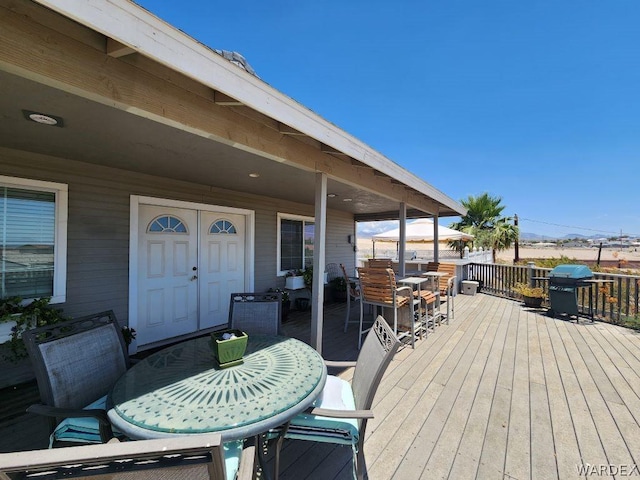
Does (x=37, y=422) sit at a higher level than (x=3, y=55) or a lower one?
lower

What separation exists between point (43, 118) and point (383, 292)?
12.2ft

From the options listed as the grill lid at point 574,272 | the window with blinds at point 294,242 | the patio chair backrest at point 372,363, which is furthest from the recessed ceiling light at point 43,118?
the grill lid at point 574,272

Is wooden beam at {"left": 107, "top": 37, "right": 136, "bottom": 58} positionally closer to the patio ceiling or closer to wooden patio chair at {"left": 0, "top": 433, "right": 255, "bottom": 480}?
the patio ceiling

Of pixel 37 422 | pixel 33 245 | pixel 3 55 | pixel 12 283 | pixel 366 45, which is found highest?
pixel 366 45

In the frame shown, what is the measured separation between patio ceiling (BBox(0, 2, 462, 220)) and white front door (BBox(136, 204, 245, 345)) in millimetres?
703

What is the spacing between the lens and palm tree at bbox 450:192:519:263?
12.1 metres

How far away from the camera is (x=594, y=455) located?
1.79 metres

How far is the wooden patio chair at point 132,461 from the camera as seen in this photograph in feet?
2.14

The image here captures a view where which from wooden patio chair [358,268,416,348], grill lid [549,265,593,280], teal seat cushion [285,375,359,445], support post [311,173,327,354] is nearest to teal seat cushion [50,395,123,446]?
teal seat cushion [285,375,359,445]

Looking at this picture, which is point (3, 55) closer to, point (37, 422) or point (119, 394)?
point (119, 394)

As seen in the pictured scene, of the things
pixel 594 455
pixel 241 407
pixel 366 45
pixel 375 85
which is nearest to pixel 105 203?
pixel 241 407

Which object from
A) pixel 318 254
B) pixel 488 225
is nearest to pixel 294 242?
pixel 318 254

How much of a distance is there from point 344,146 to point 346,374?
2426 mm

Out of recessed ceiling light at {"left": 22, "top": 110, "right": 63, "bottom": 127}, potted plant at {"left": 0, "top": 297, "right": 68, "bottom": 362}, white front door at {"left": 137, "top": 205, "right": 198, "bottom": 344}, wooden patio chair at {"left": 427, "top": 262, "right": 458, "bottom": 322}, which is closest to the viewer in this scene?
recessed ceiling light at {"left": 22, "top": 110, "right": 63, "bottom": 127}
